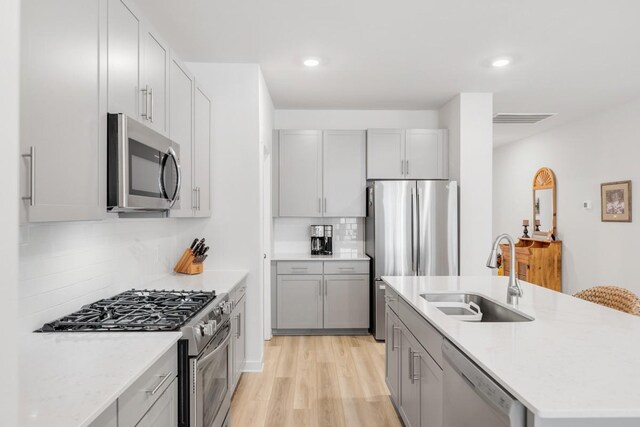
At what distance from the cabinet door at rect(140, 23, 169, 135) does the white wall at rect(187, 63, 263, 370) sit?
3.81ft

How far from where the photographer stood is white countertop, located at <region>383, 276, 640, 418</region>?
41.8 inches

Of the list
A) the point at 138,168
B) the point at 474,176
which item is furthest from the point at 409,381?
the point at 474,176

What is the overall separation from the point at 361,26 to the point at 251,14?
755 mm

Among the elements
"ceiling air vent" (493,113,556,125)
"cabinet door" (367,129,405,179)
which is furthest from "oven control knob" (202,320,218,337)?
"ceiling air vent" (493,113,556,125)

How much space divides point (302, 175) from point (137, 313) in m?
3.05

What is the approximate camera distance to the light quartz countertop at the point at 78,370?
1001 mm

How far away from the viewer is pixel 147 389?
1.38 meters

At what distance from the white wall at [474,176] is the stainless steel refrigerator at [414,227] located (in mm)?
166

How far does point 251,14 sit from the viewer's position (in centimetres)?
265

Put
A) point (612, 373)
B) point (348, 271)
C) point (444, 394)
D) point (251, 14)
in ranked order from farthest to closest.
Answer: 1. point (348, 271)
2. point (251, 14)
3. point (444, 394)
4. point (612, 373)

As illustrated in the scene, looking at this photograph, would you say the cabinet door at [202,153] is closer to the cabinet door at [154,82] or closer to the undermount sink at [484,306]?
the cabinet door at [154,82]

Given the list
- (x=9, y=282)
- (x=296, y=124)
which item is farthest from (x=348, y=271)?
(x=9, y=282)

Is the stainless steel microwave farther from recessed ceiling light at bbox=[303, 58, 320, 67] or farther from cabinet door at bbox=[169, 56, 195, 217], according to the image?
recessed ceiling light at bbox=[303, 58, 320, 67]

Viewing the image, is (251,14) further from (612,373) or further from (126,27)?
(612,373)
